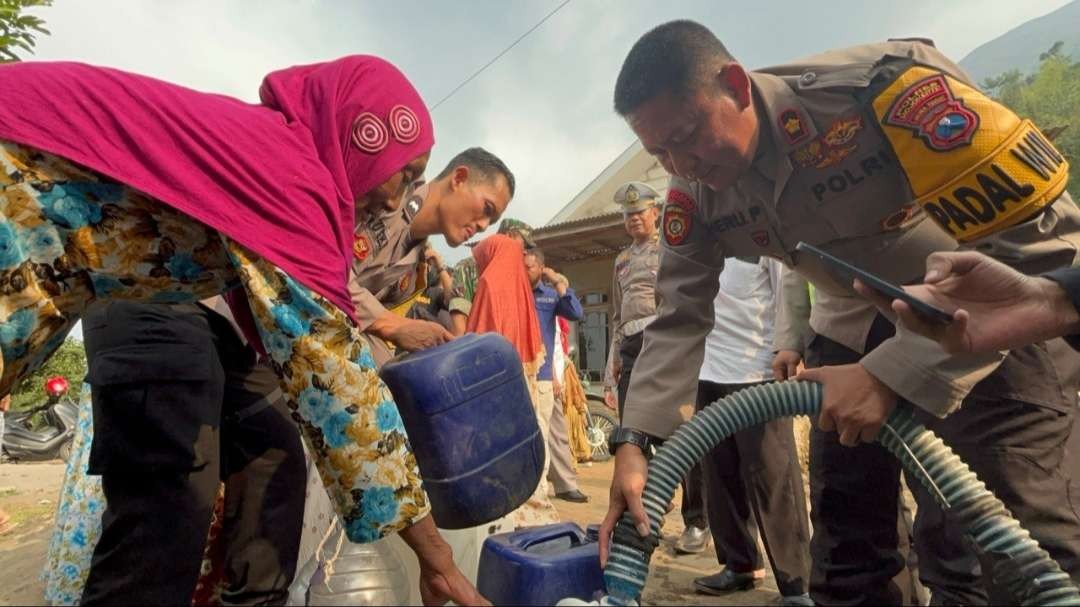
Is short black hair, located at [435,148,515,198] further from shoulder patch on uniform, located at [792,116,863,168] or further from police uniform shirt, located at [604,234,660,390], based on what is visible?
shoulder patch on uniform, located at [792,116,863,168]

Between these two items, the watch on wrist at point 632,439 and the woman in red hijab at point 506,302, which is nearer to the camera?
the watch on wrist at point 632,439

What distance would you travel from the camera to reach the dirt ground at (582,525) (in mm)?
2582

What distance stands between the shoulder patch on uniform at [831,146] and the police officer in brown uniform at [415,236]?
126cm

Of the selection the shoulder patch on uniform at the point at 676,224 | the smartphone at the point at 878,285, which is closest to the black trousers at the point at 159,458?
the shoulder patch on uniform at the point at 676,224

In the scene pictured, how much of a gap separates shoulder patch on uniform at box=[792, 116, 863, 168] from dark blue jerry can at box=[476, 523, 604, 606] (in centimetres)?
98

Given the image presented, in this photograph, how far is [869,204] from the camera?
4.82 feet

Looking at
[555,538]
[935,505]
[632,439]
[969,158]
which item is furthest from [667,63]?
[935,505]

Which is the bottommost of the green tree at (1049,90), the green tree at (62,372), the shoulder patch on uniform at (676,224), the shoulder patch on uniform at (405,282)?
the green tree at (62,372)

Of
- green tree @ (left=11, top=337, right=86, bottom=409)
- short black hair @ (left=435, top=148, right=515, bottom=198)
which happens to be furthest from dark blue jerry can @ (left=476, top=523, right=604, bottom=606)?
green tree @ (left=11, top=337, right=86, bottom=409)

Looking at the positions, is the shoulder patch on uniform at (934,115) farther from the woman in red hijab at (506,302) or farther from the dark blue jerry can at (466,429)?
the woman in red hijab at (506,302)

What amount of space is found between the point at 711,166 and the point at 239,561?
1.57m

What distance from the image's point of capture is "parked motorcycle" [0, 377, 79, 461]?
27.7 feet

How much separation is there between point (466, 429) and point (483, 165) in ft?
4.62

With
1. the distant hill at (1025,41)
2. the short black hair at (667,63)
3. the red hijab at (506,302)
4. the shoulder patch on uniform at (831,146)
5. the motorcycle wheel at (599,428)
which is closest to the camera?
the shoulder patch on uniform at (831,146)
